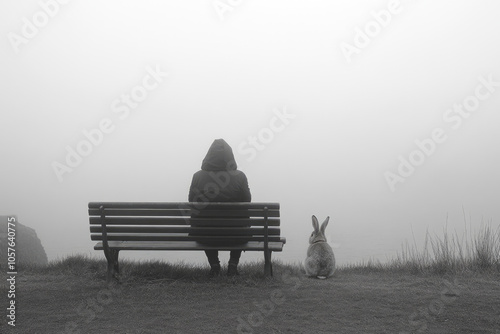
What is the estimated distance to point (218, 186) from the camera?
5.77 m

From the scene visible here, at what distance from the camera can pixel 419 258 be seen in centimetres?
650

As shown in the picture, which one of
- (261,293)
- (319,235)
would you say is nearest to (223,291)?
(261,293)

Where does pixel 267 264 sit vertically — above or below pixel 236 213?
below

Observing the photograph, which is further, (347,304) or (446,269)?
(446,269)

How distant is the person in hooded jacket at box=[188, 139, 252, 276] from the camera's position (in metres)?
5.70

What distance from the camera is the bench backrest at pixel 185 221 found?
206 inches

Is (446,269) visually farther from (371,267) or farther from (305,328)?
(305,328)

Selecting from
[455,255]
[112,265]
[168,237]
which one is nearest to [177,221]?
[168,237]

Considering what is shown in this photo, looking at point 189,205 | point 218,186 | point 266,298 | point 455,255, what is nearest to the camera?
point 266,298

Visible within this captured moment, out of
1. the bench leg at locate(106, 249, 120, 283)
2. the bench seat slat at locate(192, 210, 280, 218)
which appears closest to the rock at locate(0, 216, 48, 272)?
the bench leg at locate(106, 249, 120, 283)

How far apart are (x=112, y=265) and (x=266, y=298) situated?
1.80 metres

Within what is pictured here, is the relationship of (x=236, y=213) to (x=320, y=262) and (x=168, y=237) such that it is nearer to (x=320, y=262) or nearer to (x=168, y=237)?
(x=168, y=237)

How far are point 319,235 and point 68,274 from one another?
2.92 metres

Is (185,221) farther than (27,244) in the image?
No
